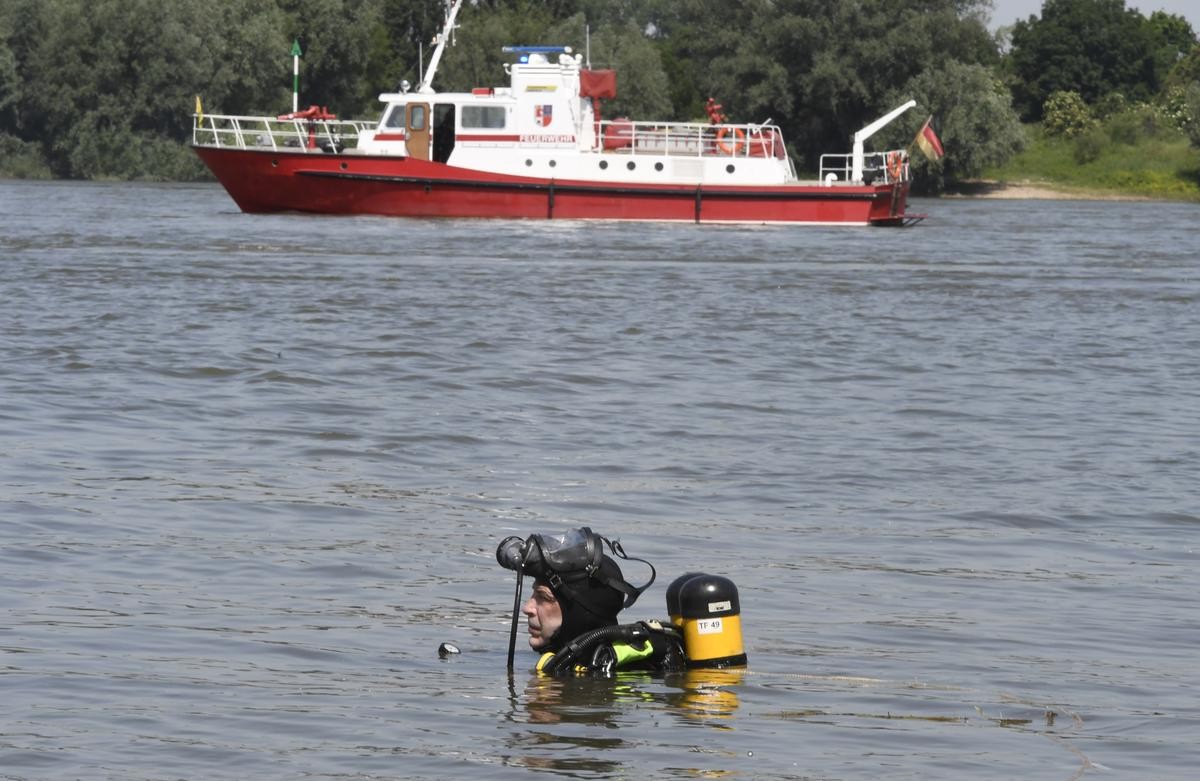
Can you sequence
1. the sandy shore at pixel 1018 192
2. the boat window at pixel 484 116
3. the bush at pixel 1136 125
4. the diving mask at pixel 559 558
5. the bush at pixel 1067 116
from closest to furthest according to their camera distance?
the diving mask at pixel 559 558, the boat window at pixel 484 116, the sandy shore at pixel 1018 192, the bush at pixel 1136 125, the bush at pixel 1067 116

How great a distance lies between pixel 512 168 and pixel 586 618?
102ft

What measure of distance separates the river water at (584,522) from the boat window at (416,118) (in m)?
13.7

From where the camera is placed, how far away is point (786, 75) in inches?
2564

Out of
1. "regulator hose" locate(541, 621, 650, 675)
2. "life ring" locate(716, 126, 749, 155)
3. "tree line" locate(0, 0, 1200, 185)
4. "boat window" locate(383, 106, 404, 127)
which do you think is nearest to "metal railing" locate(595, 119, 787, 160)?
"life ring" locate(716, 126, 749, 155)

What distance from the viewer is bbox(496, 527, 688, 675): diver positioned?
6867mm

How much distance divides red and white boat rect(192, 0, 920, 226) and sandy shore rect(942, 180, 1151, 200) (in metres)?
28.5

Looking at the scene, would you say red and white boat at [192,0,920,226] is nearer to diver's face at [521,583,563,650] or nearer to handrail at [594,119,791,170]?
handrail at [594,119,791,170]

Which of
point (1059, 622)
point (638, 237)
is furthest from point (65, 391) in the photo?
point (638, 237)

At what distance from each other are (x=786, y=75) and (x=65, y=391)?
52.7m

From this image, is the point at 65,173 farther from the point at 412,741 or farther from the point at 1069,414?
the point at 412,741

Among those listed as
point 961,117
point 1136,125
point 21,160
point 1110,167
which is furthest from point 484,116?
point 1136,125

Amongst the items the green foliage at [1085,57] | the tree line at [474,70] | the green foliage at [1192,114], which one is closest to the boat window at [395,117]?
the tree line at [474,70]

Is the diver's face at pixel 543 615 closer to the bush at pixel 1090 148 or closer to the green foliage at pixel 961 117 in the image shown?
the green foliage at pixel 961 117

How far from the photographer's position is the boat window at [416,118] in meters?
37.0
